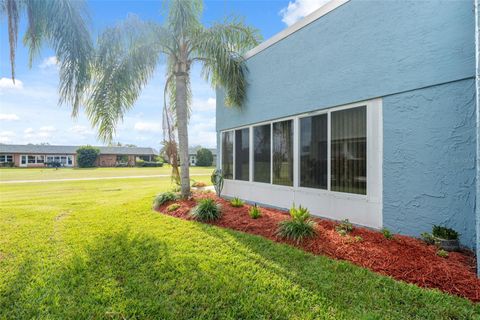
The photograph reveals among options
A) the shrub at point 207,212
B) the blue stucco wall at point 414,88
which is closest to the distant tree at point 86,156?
the shrub at point 207,212

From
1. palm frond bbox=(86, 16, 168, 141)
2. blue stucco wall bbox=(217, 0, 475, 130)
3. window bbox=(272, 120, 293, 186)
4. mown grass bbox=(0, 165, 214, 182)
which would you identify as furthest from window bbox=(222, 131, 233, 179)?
mown grass bbox=(0, 165, 214, 182)

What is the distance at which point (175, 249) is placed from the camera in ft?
15.3

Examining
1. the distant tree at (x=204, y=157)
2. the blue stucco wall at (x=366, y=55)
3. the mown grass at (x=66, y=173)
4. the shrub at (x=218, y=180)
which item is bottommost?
the mown grass at (x=66, y=173)

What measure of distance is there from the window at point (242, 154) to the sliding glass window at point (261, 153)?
1.28ft

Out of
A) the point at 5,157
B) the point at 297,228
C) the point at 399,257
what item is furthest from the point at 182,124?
the point at 5,157

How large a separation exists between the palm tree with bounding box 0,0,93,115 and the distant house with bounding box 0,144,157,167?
4972 cm

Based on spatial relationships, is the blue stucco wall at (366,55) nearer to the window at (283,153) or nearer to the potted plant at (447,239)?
the window at (283,153)

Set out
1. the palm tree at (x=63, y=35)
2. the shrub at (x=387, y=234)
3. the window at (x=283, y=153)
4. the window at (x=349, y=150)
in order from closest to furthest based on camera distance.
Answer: the shrub at (x=387, y=234) < the window at (x=349, y=150) < the palm tree at (x=63, y=35) < the window at (x=283, y=153)

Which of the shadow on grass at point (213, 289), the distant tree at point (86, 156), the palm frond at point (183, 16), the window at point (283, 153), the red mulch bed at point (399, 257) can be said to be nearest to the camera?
the shadow on grass at point (213, 289)

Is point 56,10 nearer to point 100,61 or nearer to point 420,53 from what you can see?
point 100,61

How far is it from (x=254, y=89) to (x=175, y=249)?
5859 millimetres

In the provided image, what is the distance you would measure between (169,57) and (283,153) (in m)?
5.45

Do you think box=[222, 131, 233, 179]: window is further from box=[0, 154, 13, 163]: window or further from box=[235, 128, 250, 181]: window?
box=[0, 154, 13, 163]: window

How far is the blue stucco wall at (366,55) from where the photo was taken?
13.5 feet
